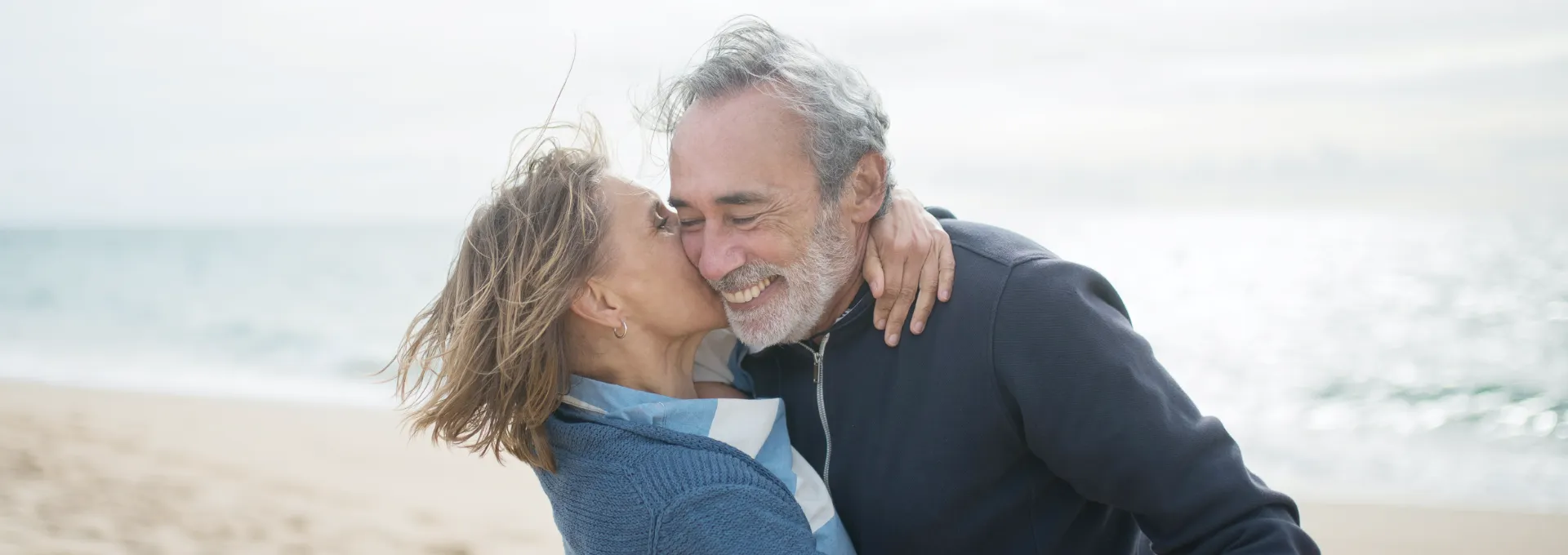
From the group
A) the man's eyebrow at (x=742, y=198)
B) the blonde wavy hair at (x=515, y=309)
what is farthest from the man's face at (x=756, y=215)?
the blonde wavy hair at (x=515, y=309)

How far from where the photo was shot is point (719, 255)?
7.55 ft

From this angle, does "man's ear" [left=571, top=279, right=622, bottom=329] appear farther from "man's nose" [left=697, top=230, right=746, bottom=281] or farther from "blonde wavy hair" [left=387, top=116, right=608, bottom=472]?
"man's nose" [left=697, top=230, right=746, bottom=281]

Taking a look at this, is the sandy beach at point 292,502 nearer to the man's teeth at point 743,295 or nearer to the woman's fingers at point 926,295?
the man's teeth at point 743,295

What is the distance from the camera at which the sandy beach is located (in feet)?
19.9

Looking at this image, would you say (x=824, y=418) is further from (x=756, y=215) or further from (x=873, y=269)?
(x=756, y=215)

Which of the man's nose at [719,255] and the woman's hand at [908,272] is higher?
the man's nose at [719,255]

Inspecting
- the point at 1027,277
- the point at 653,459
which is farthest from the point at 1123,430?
the point at 653,459

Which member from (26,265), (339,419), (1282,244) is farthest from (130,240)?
(1282,244)

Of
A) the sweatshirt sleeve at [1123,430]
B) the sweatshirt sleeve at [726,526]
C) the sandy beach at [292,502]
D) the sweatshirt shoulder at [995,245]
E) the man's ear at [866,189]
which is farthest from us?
the sandy beach at [292,502]

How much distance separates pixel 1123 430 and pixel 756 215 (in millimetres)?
864

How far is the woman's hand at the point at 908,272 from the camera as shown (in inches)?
88.4

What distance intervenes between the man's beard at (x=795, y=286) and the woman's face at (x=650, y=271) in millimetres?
56

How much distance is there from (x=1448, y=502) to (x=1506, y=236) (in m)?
22.9

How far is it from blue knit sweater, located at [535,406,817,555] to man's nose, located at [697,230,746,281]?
0.39 m
